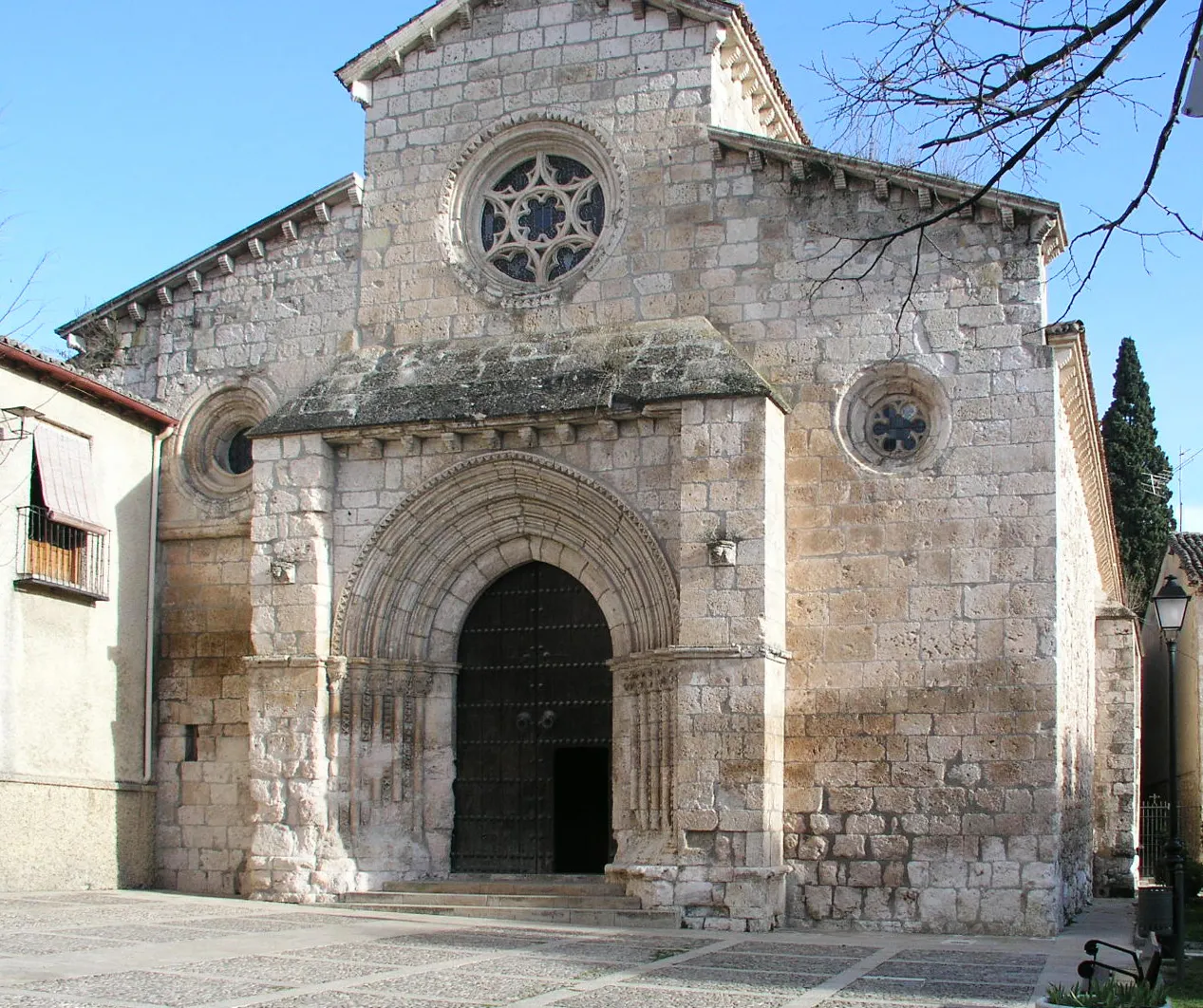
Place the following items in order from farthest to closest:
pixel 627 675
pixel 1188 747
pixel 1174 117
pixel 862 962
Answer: pixel 1188 747
pixel 627 675
pixel 862 962
pixel 1174 117

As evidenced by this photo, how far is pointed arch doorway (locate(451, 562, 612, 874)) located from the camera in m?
14.8

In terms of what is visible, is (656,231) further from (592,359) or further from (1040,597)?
(1040,597)

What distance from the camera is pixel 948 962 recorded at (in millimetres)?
10852

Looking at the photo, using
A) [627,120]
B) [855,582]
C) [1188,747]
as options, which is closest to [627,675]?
[855,582]

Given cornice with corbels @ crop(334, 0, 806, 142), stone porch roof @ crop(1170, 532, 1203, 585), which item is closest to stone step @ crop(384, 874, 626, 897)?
cornice with corbels @ crop(334, 0, 806, 142)

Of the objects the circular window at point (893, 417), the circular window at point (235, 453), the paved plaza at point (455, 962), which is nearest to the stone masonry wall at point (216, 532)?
the circular window at point (235, 453)

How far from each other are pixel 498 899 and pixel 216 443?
20.2 feet

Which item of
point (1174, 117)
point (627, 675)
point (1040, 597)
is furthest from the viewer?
point (627, 675)

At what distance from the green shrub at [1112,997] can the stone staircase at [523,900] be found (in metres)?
6.18

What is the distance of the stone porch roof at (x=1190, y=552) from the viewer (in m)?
23.5

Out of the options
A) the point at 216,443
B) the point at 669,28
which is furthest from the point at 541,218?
the point at 216,443

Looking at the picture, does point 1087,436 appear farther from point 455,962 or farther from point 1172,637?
point 455,962

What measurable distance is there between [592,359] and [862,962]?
6.33m

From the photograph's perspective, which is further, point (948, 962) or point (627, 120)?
point (627, 120)
